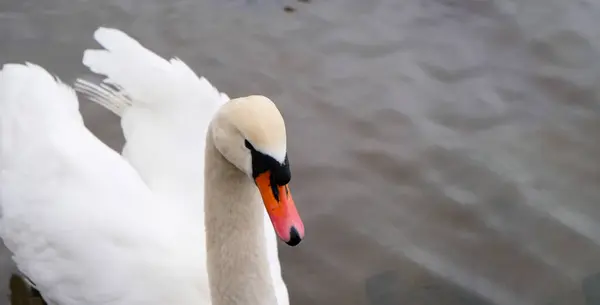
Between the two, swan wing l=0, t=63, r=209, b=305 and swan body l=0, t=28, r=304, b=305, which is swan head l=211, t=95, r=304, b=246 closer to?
swan body l=0, t=28, r=304, b=305

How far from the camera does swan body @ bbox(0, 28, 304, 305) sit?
2.54 metres

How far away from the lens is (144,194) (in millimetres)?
3289

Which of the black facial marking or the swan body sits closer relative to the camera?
the black facial marking

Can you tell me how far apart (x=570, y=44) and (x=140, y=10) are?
3210 mm

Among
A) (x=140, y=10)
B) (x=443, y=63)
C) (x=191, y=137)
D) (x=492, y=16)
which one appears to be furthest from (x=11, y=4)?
(x=492, y=16)

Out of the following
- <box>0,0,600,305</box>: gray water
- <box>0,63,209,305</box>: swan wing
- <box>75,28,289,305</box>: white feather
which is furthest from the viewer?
<box>0,0,600,305</box>: gray water

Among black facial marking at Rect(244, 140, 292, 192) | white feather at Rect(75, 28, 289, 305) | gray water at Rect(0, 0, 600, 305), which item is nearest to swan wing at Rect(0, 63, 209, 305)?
white feather at Rect(75, 28, 289, 305)

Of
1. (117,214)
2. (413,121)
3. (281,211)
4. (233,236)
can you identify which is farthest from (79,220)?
(413,121)

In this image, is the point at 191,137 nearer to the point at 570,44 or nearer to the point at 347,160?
the point at 347,160

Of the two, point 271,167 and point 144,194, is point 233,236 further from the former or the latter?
point 144,194

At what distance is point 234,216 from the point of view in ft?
8.67

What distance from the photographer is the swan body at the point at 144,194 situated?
254 cm

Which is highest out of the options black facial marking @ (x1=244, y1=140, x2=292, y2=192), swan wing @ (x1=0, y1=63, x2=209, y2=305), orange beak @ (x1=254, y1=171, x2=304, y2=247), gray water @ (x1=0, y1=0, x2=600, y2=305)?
black facial marking @ (x1=244, y1=140, x2=292, y2=192)

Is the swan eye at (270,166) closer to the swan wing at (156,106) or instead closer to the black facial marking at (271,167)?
the black facial marking at (271,167)
